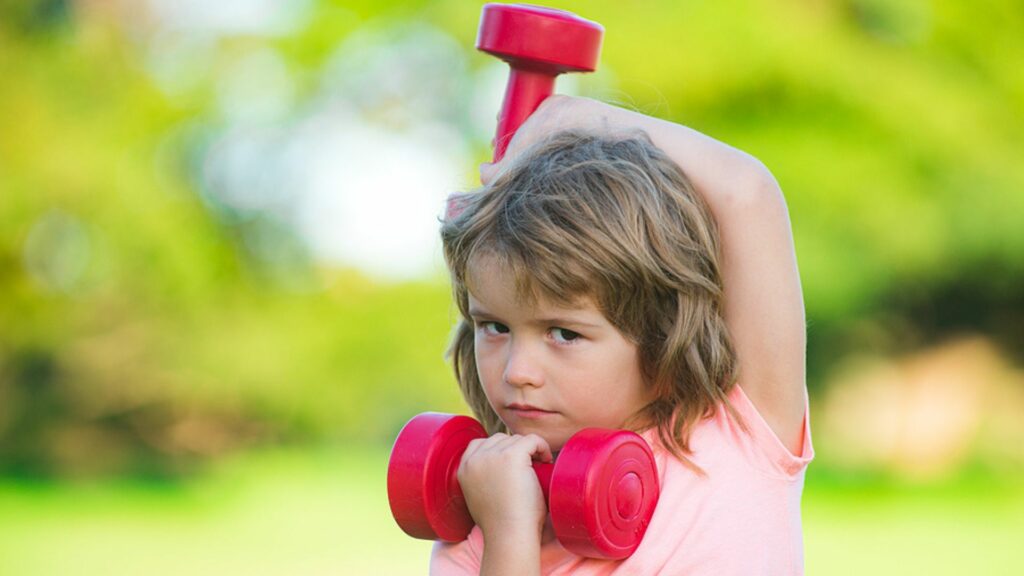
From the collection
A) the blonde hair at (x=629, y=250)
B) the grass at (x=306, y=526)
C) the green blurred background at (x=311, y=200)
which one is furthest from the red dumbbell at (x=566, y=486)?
the green blurred background at (x=311, y=200)

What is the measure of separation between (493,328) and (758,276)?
1.17 ft

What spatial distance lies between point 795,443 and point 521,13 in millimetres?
716

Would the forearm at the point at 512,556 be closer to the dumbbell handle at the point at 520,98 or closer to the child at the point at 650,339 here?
the child at the point at 650,339

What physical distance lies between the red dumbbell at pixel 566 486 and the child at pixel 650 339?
4 cm

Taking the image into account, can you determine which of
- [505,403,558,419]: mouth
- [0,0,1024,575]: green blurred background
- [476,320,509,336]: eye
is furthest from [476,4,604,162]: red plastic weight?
[0,0,1024,575]: green blurred background

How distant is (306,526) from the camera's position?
7.21 m

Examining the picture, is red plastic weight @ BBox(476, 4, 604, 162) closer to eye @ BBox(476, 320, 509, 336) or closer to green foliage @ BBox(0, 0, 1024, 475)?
eye @ BBox(476, 320, 509, 336)

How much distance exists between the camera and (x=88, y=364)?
27.1ft

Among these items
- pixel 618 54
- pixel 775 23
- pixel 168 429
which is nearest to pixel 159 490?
pixel 168 429

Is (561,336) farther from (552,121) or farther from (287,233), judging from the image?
(287,233)

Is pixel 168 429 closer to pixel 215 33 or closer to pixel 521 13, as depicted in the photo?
pixel 215 33

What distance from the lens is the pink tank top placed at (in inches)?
→ 64.1

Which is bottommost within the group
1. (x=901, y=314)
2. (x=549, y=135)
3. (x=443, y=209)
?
(x=901, y=314)

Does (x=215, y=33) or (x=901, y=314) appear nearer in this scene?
(x=215, y=33)
